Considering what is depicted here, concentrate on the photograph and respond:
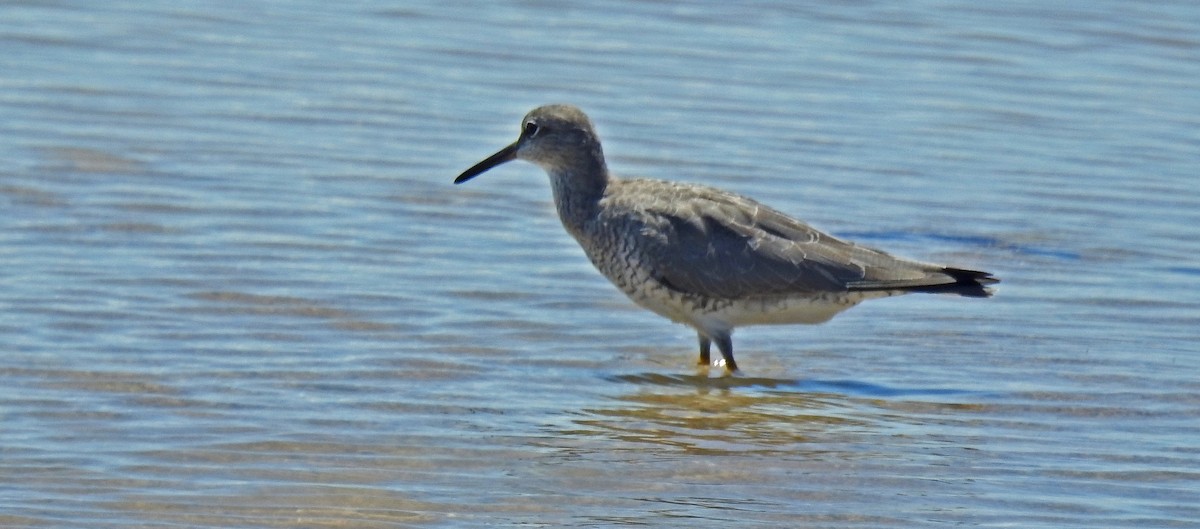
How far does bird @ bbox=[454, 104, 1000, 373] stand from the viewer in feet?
26.0

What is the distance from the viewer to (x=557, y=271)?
352 inches

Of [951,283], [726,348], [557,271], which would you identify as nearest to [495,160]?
[557,271]

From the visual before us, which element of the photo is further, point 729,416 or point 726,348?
point 726,348

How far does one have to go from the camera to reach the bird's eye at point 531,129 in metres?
8.59

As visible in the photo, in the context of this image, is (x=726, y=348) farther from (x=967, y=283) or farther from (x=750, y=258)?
(x=967, y=283)

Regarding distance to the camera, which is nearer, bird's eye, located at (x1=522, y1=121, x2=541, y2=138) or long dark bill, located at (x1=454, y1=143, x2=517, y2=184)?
bird's eye, located at (x1=522, y1=121, x2=541, y2=138)

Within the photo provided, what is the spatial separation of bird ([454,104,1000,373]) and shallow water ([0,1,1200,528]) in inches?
8.4

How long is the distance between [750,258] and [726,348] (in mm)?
388

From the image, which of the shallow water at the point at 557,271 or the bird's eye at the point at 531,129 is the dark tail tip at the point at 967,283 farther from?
the bird's eye at the point at 531,129

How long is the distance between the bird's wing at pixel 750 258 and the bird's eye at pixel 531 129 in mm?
741

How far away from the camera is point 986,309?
27.9 ft

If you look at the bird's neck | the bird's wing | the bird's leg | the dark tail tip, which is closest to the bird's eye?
the bird's neck

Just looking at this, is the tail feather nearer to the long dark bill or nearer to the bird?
the bird

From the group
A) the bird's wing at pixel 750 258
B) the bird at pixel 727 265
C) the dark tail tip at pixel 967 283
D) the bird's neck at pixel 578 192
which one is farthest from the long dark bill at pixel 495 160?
the dark tail tip at pixel 967 283
